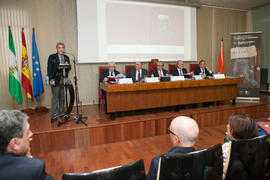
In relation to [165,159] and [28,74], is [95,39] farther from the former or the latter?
[165,159]

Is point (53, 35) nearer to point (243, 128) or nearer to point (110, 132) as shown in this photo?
point (110, 132)

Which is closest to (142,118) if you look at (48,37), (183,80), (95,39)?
(183,80)

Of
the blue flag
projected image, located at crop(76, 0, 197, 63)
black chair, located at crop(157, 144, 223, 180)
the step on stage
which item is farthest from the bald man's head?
projected image, located at crop(76, 0, 197, 63)

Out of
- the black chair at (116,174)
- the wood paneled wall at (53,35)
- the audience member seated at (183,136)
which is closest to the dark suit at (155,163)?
the audience member seated at (183,136)

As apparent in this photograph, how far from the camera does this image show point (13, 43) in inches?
154

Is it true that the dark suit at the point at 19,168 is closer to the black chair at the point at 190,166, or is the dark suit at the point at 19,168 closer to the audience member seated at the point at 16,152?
the audience member seated at the point at 16,152

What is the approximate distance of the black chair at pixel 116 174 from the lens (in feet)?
2.56

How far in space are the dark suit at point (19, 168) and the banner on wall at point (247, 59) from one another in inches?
203

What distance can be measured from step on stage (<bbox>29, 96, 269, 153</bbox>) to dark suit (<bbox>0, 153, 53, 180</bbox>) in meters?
2.05

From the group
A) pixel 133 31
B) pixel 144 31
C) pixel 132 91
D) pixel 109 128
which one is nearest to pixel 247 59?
pixel 144 31

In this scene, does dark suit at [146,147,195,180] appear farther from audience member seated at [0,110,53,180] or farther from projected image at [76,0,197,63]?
projected image at [76,0,197,63]

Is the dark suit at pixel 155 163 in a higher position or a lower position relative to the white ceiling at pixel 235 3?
lower

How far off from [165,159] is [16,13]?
465 centimetres

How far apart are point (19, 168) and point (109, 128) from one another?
2.20 meters
